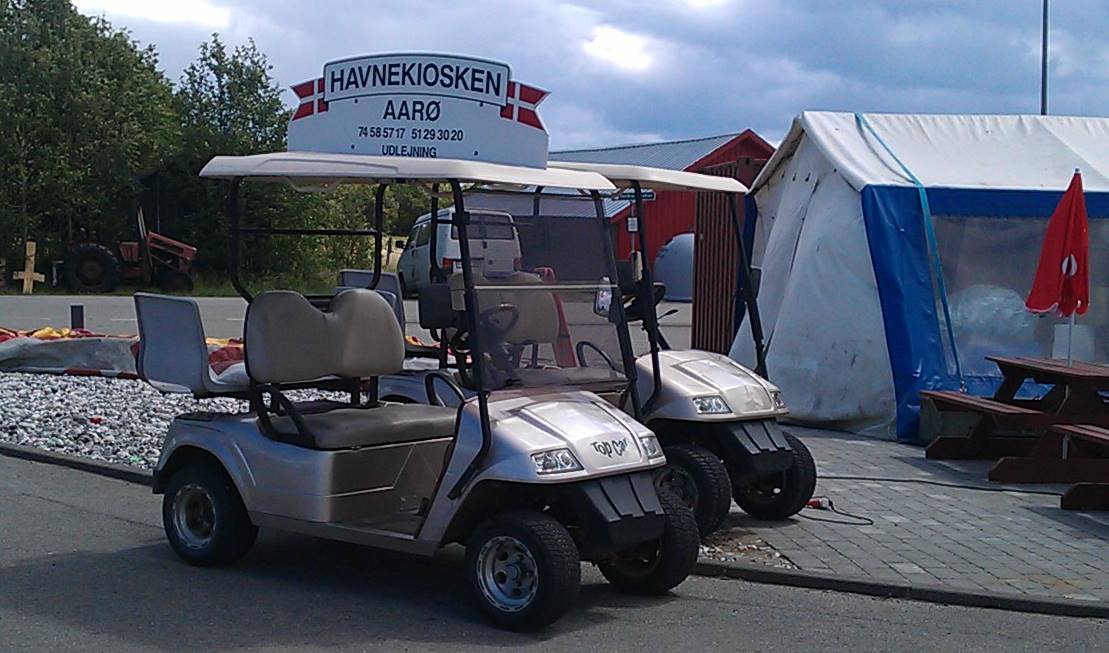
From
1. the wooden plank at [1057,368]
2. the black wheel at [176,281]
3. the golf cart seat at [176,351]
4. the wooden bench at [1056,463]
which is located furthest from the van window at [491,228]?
the black wheel at [176,281]

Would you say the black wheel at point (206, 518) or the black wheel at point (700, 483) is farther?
the black wheel at point (700, 483)

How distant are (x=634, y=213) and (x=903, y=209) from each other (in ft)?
15.7

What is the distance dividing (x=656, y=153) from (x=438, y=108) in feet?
106

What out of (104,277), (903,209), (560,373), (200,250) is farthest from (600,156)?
(560,373)

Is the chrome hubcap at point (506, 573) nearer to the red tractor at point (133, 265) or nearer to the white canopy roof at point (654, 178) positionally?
the white canopy roof at point (654, 178)

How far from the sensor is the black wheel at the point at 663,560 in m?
6.32

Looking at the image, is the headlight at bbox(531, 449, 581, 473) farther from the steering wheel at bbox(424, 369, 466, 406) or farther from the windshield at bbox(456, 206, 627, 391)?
the steering wheel at bbox(424, 369, 466, 406)

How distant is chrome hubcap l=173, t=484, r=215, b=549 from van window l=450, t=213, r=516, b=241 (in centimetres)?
195

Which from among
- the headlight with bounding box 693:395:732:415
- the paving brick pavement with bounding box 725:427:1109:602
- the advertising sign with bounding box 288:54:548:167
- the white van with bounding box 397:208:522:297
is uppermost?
the advertising sign with bounding box 288:54:548:167

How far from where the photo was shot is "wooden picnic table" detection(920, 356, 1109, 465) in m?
9.85

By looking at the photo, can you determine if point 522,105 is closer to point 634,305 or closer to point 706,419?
point 634,305

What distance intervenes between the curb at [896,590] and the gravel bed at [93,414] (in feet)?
14.3

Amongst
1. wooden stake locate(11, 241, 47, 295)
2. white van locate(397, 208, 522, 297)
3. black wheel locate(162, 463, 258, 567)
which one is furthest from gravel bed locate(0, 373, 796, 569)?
wooden stake locate(11, 241, 47, 295)

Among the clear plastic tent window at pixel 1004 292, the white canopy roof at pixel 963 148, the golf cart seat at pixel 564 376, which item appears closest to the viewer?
the golf cart seat at pixel 564 376
